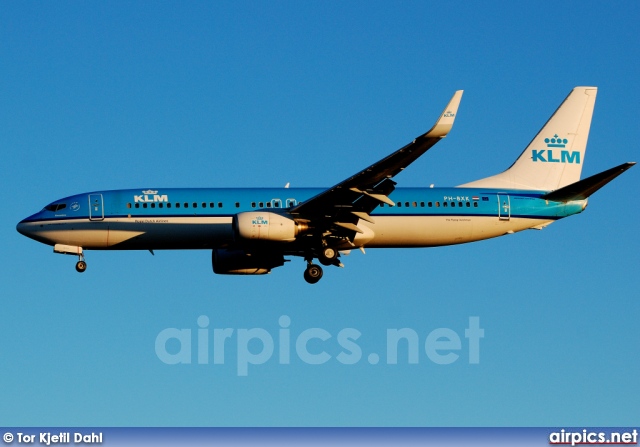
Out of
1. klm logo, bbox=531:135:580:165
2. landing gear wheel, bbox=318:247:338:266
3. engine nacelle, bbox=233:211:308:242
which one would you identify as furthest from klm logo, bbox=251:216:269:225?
klm logo, bbox=531:135:580:165

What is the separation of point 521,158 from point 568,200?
13.9 ft

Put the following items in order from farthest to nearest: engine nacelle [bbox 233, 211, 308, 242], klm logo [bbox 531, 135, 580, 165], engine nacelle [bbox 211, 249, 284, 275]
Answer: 1. klm logo [bbox 531, 135, 580, 165]
2. engine nacelle [bbox 211, 249, 284, 275]
3. engine nacelle [bbox 233, 211, 308, 242]

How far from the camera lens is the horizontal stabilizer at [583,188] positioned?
5900 centimetres

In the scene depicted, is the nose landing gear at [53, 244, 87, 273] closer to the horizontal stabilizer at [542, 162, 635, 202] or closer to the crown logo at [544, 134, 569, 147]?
the horizontal stabilizer at [542, 162, 635, 202]

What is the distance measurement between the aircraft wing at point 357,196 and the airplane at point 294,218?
61mm

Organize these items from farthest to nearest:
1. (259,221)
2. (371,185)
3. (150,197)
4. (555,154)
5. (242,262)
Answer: (555,154) → (242,262) → (150,197) → (259,221) → (371,185)

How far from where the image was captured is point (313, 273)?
200ft

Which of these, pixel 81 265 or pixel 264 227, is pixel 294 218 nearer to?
pixel 264 227

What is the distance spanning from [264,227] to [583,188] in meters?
15.2

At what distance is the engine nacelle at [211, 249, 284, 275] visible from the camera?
206 feet

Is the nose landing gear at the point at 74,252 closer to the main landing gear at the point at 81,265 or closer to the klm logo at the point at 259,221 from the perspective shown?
Answer: the main landing gear at the point at 81,265

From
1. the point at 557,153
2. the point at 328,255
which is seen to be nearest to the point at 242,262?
the point at 328,255

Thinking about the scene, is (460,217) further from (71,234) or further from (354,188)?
(71,234)

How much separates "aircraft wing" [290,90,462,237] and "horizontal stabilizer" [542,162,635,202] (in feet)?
31.1
